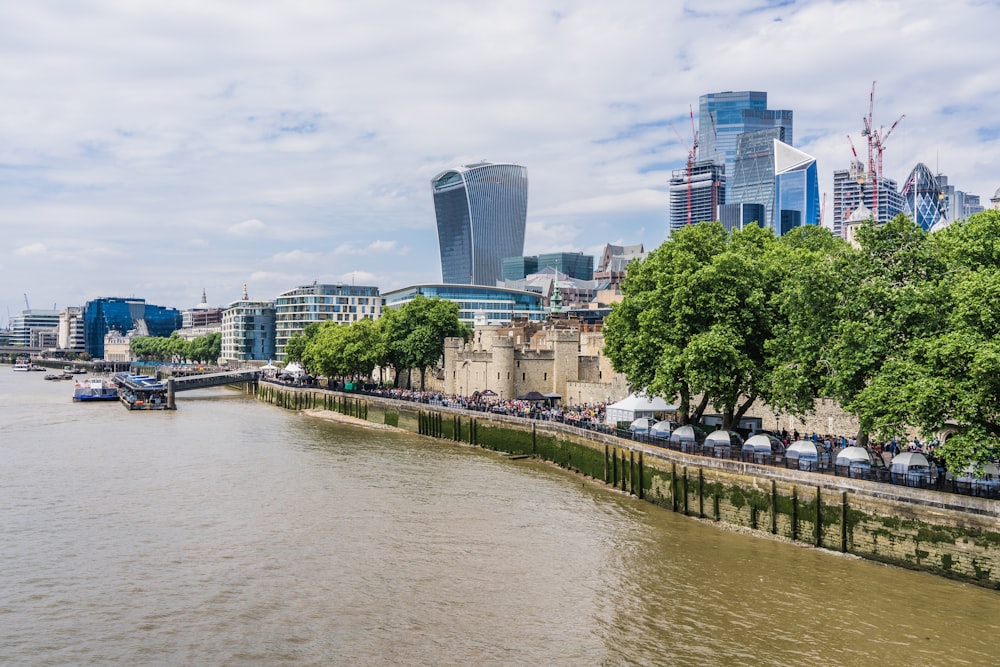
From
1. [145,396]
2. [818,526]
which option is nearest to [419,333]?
[145,396]

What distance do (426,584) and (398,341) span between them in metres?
64.3

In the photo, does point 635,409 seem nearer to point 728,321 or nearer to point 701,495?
point 728,321

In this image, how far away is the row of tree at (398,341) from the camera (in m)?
89.6

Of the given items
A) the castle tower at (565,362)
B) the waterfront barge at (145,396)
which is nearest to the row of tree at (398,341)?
the castle tower at (565,362)

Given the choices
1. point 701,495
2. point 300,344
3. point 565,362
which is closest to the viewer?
point 701,495

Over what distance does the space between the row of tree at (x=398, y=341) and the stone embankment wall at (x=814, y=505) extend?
38761 millimetres

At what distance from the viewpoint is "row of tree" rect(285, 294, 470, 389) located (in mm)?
89625

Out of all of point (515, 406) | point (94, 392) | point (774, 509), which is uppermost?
point (515, 406)

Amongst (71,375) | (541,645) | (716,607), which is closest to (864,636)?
(716,607)

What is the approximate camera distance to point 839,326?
111ft

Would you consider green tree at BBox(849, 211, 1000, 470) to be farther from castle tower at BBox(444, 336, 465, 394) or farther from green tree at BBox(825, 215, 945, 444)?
castle tower at BBox(444, 336, 465, 394)

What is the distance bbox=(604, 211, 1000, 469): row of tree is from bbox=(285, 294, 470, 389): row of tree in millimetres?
40647

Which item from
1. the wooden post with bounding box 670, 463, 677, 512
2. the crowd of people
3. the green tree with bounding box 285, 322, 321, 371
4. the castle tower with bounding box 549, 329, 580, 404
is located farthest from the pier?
the wooden post with bounding box 670, 463, 677, 512

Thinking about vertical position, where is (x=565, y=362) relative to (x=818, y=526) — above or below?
above
